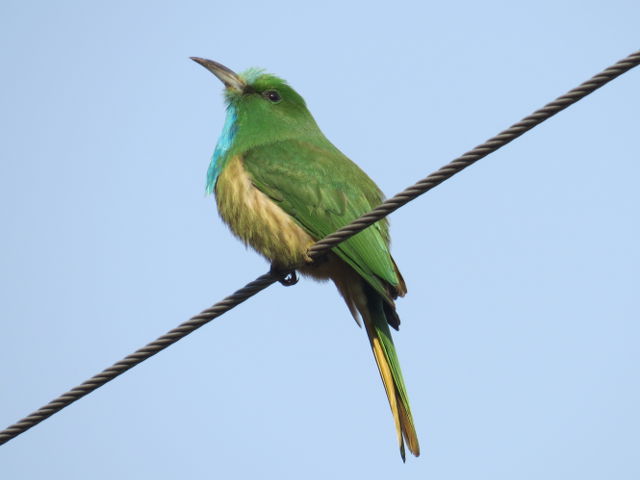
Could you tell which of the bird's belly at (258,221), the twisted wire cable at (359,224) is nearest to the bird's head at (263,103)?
the bird's belly at (258,221)

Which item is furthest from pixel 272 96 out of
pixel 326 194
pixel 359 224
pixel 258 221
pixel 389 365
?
pixel 359 224

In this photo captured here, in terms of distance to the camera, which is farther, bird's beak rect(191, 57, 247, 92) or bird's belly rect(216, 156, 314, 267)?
bird's beak rect(191, 57, 247, 92)

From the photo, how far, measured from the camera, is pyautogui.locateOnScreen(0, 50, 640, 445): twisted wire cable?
3613mm

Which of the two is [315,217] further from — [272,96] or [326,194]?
[272,96]

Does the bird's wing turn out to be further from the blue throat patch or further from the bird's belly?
the blue throat patch

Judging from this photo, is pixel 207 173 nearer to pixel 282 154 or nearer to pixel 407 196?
pixel 282 154

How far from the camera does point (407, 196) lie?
398 centimetres

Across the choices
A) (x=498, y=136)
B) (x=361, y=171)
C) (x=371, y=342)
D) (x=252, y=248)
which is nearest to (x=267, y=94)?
(x=361, y=171)

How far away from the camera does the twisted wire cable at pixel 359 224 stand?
3613mm

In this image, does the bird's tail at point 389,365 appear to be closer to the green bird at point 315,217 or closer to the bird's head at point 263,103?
the green bird at point 315,217

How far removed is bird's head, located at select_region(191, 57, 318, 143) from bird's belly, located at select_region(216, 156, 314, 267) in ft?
2.25

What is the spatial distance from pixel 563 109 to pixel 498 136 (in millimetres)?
277

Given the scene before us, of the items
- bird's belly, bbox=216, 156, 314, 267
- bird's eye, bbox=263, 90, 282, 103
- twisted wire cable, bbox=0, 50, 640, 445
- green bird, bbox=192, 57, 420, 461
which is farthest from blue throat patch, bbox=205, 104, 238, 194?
twisted wire cable, bbox=0, 50, 640, 445

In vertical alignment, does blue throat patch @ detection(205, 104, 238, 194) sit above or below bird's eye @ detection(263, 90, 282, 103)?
below
